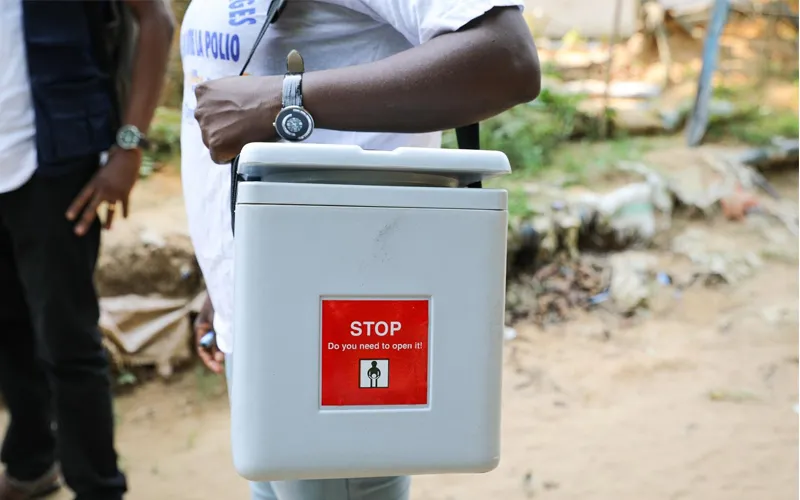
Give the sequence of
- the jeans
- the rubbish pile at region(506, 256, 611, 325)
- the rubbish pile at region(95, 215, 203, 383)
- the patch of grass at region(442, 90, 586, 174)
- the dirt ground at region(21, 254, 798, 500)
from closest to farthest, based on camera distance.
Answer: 1. the jeans
2. the dirt ground at region(21, 254, 798, 500)
3. the rubbish pile at region(95, 215, 203, 383)
4. the rubbish pile at region(506, 256, 611, 325)
5. the patch of grass at region(442, 90, 586, 174)

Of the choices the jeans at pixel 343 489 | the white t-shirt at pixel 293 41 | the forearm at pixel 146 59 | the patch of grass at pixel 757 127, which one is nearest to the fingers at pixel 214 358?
the white t-shirt at pixel 293 41

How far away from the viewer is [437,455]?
2.68ft

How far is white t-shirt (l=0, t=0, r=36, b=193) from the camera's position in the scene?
1.75 metres

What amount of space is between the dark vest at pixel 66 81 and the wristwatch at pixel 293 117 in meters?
1.14

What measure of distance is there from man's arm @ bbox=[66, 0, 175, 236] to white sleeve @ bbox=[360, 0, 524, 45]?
3.99 ft

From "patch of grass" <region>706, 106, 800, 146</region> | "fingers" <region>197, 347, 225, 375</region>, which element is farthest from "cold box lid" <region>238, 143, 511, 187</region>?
"patch of grass" <region>706, 106, 800, 146</region>

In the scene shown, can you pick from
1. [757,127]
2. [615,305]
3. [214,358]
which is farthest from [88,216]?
[757,127]

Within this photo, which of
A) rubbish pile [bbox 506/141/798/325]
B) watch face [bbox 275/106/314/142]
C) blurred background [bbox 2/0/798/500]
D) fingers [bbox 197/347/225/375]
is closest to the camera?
watch face [bbox 275/106/314/142]

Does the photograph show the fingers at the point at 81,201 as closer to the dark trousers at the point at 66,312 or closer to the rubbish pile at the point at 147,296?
the dark trousers at the point at 66,312

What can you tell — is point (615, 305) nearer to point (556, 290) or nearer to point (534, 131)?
point (556, 290)

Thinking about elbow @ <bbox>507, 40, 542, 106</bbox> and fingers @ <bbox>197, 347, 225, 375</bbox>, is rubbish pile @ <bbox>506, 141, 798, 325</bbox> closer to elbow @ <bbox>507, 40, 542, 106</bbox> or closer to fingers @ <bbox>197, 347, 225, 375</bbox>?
fingers @ <bbox>197, 347, 225, 375</bbox>

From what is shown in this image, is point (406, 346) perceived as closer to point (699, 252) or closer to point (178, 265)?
point (178, 265)

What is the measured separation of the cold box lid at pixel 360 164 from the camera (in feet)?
2.47

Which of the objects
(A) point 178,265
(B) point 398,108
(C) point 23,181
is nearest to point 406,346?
(B) point 398,108
